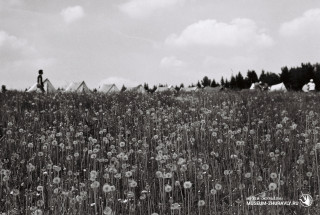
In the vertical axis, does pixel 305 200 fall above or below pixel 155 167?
below

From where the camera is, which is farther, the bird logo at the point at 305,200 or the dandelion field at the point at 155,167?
the dandelion field at the point at 155,167

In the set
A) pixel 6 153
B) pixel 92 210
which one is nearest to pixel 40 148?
pixel 6 153

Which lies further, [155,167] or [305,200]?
[155,167]

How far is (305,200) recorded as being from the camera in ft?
11.1

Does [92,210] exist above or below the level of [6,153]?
below

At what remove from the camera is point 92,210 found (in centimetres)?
364

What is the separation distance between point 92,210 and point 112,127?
3.23 metres

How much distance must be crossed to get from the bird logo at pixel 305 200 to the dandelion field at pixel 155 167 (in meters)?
0.07

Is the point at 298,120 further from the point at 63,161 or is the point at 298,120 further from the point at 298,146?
the point at 63,161

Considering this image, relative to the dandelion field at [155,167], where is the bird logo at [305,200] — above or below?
below

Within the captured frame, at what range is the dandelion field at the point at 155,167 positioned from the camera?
139 inches

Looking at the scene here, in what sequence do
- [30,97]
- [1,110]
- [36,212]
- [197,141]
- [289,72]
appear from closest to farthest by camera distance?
[36,212]
[197,141]
[1,110]
[30,97]
[289,72]

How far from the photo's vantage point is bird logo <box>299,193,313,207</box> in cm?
335

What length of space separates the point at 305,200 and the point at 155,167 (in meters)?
1.98
